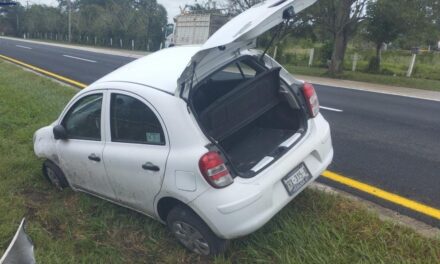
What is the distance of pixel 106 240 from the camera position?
3578mm

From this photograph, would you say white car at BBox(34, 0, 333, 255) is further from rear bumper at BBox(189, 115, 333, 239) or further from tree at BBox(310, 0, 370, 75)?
tree at BBox(310, 0, 370, 75)

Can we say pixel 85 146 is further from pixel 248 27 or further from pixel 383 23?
pixel 383 23

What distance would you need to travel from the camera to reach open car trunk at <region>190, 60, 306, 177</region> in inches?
134

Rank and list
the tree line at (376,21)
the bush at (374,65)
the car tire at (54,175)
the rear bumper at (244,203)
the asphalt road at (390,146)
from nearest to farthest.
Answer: the rear bumper at (244,203)
the asphalt road at (390,146)
the car tire at (54,175)
the tree line at (376,21)
the bush at (374,65)

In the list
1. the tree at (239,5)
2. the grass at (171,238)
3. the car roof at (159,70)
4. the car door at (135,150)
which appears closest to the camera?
the grass at (171,238)

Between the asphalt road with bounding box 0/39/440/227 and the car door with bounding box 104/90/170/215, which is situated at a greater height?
the car door with bounding box 104/90/170/215

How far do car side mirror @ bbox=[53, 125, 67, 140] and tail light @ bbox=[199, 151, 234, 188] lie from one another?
1778 mm

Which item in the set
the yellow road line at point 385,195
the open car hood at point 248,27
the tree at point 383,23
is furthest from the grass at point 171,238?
the tree at point 383,23

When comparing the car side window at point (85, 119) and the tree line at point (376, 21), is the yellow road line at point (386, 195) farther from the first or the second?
the tree line at point (376, 21)

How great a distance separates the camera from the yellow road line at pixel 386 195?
3711 millimetres

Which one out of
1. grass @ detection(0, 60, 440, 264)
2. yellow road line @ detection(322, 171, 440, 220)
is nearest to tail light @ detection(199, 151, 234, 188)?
grass @ detection(0, 60, 440, 264)

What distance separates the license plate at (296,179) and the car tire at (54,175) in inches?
97.2

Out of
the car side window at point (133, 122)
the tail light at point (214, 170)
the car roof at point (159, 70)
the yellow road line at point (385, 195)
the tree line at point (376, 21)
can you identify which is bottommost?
the yellow road line at point (385, 195)

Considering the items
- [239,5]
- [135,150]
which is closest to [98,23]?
[239,5]
